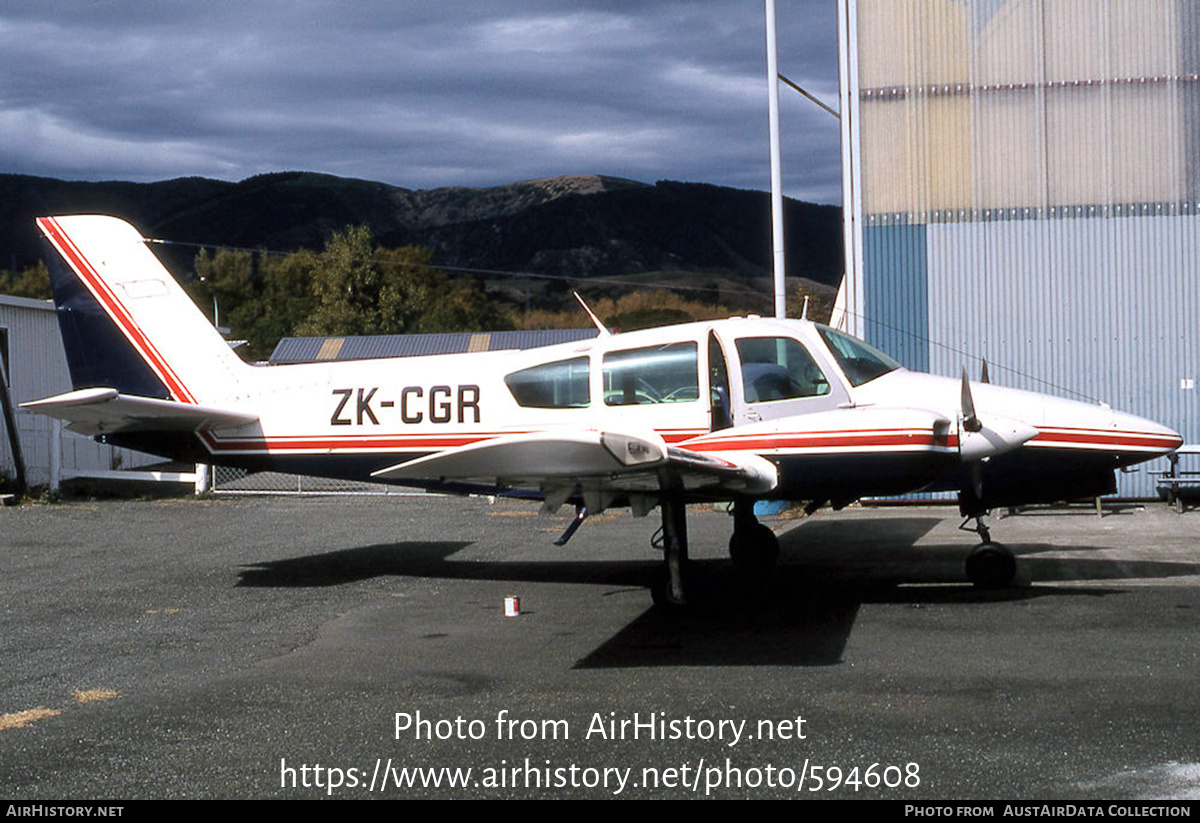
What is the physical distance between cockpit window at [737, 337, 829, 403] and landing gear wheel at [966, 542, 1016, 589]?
6.30 ft

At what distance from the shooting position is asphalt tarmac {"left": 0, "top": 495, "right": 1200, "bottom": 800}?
519 centimetres

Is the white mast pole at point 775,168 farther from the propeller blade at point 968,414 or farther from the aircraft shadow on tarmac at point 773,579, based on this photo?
the propeller blade at point 968,414

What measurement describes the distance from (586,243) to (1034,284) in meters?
159

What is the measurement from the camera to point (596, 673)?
23.7 ft

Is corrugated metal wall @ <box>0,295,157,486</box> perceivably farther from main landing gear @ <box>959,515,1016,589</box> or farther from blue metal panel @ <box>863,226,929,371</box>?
main landing gear @ <box>959,515,1016,589</box>

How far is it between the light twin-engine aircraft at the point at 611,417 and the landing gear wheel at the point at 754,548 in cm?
2

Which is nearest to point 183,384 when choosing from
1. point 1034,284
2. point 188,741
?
point 188,741

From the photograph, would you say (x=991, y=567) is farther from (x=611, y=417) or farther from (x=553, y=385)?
(x=553, y=385)

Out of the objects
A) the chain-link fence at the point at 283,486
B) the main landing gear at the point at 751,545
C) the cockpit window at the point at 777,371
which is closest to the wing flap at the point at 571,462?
the cockpit window at the point at 777,371

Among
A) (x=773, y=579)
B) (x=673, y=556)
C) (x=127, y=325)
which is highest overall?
(x=127, y=325)

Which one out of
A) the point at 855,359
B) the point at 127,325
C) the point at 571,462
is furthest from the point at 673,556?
the point at 127,325

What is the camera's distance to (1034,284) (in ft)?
55.8

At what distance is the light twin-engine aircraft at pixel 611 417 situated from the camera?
28.5ft

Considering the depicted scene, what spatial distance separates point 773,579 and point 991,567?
6.70 ft
